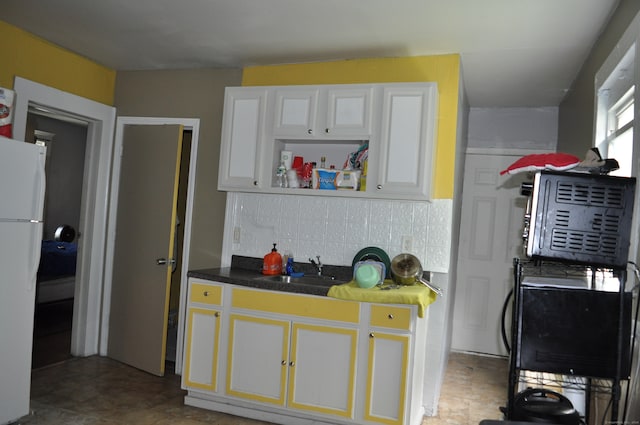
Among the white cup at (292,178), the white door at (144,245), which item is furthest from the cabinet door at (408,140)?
the white door at (144,245)

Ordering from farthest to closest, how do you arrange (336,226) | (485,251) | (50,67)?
(485,251) → (50,67) → (336,226)

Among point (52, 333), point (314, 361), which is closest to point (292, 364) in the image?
point (314, 361)

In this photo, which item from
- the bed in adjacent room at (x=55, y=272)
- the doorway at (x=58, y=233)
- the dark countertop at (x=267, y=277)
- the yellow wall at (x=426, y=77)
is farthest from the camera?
the bed in adjacent room at (x=55, y=272)

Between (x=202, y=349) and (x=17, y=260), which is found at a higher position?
(x=17, y=260)

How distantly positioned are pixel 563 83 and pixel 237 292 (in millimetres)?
3071

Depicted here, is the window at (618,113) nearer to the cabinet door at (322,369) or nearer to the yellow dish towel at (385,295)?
the yellow dish towel at (385,295)

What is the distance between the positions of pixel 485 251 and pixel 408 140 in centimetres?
244

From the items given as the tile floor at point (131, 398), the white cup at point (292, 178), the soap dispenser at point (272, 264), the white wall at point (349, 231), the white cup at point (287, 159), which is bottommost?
the tile floor at point (131, 398)

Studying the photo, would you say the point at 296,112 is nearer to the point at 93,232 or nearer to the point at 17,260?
the point at 17,260

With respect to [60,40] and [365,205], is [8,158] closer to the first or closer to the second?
[60,40]

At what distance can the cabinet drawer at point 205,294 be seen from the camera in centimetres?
339

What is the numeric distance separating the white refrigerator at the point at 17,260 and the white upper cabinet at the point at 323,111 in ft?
5.17

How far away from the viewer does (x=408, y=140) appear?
3348mm

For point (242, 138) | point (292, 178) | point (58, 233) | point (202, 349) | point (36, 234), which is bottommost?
point (202, 349)
